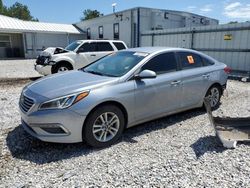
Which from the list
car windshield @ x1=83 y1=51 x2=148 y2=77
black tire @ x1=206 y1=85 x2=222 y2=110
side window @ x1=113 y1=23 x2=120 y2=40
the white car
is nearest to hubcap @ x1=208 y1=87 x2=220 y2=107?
black tire @ x1=206 y1=85 x2=222 y2=110

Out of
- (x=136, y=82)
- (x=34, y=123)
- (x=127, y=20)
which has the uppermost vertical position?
(x=127, y=20)

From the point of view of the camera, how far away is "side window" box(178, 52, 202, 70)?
5.01 meters

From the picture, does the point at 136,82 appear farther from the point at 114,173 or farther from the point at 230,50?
the point at 230,50

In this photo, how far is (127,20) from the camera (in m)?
20.5

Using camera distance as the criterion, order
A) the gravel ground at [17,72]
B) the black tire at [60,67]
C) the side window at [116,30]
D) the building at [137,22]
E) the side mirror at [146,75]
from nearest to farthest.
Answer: the side mirror at [146,75]
the black tire at [60,67]
the gravel ground at [17,72]
the building at [137,22]
the side window at [116,30]

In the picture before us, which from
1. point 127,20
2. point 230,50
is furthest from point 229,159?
point 127,20

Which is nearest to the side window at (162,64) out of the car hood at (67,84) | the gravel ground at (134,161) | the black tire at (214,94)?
the car hood at (67,84)

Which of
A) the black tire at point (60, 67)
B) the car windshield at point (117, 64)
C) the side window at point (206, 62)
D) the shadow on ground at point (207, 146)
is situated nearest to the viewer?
the shadow on ground at point (207, 146)

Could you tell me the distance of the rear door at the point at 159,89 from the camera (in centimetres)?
415

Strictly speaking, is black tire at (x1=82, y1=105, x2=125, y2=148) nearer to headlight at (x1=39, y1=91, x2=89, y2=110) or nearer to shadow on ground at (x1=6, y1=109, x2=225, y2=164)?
shadow on ground at (x1=6, y1=109, x2=225, y2=164)

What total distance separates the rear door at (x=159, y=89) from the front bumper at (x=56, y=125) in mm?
1144

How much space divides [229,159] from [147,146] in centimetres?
124

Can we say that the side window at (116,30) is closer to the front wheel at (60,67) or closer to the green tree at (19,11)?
the front wheel at (60,67)

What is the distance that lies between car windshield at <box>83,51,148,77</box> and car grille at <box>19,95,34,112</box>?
1.33 metres
